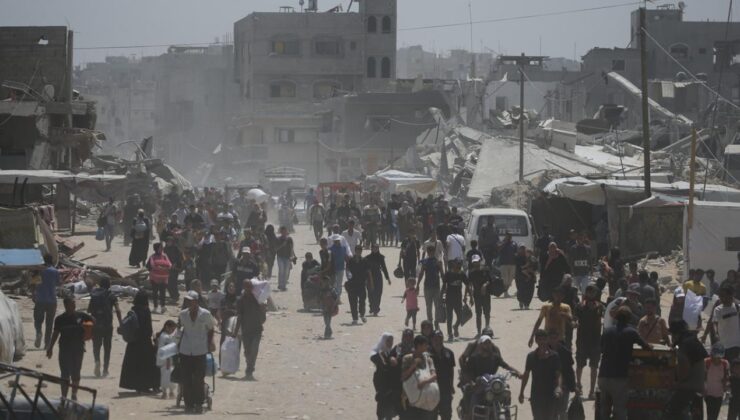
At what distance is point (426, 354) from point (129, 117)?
13867 cm

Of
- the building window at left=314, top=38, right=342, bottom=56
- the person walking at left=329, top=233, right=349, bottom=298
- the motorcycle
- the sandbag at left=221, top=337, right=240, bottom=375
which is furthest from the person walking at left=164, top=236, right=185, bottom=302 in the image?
the building window at left=314, top=38, right=342, bottom=56

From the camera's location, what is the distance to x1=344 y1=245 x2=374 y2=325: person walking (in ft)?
72.0

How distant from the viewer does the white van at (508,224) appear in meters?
27.7

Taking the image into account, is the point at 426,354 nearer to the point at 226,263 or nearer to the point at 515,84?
the point at 226,263

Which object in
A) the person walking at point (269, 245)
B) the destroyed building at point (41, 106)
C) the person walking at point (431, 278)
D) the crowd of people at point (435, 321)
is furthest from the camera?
the destroyed building at point (41, 106)

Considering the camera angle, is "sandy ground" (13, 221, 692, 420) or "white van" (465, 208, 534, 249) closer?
"sandy ground" (13, 221, 692, 420)

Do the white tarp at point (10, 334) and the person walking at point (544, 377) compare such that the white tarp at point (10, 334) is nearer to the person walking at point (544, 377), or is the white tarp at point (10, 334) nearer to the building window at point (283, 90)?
the person walking at point (544, 377)

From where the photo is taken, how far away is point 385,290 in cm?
2800

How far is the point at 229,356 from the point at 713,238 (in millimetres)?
11730

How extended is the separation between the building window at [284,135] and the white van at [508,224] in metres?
62.9

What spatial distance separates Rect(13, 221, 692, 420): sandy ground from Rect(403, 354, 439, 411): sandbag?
9.00 ft

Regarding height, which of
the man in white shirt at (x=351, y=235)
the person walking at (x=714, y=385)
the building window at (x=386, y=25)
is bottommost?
the person walking at (x=714, y=385)

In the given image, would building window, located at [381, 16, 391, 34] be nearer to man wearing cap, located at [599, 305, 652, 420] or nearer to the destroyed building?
the destroyed building

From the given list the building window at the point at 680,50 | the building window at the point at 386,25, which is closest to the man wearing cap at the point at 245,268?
the building window at the point at 680,50
